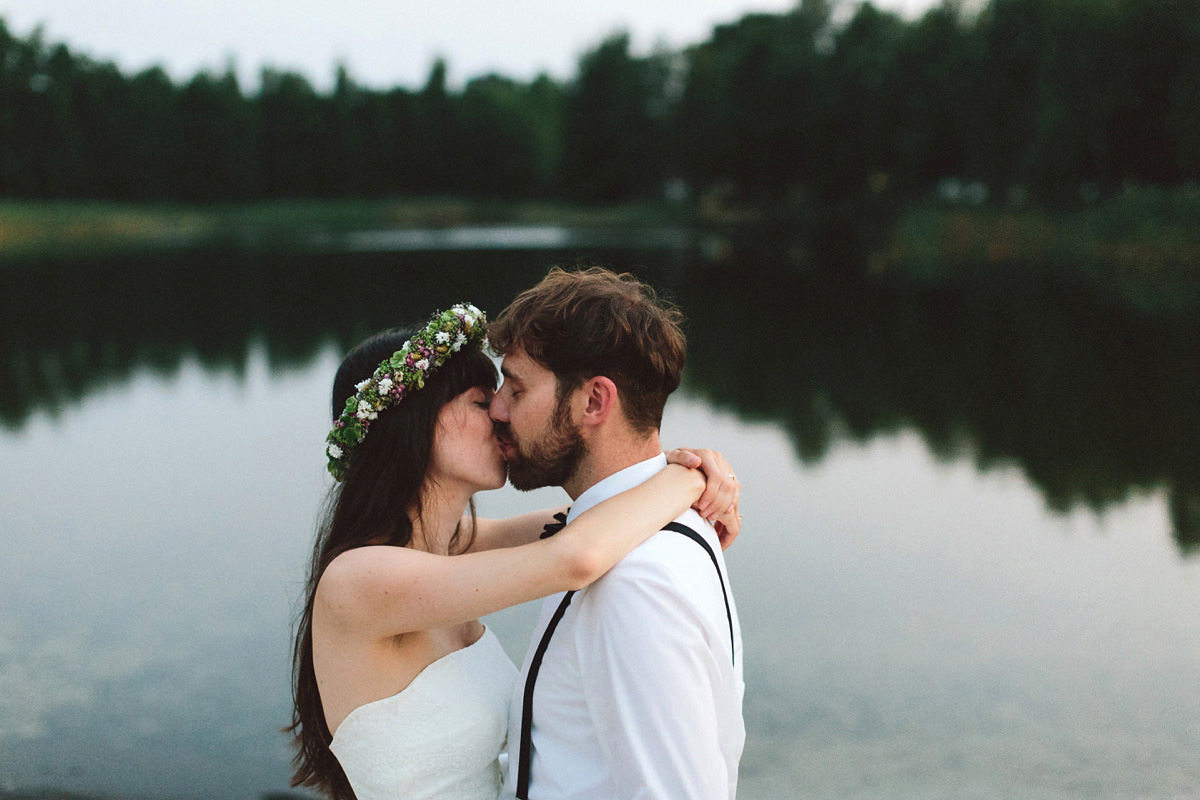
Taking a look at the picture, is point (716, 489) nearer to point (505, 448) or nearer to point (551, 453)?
point (551, 453)

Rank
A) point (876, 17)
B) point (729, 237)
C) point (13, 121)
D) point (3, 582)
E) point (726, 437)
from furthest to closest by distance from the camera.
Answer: point (13, 121), point (876, 17), point (729, 237), point (726, 437), point (3, 582)

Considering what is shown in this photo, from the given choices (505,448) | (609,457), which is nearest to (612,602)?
(609,457)

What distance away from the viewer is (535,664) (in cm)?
291

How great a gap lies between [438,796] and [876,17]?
74.8 meters

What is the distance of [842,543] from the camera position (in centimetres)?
1053

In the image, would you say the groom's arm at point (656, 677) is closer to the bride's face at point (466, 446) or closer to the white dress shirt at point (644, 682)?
the white dress shirt at point (644, 682)

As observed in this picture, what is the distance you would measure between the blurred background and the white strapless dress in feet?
10.1

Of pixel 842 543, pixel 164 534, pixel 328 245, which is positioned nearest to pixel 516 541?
pixel 842 543

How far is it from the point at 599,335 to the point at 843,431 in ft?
43.6

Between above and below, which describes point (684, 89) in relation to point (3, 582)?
above

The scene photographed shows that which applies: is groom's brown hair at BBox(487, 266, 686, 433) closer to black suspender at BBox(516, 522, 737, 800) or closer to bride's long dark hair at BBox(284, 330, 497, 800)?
bride's long dark hair at BBox(284, 330, 497, 800)

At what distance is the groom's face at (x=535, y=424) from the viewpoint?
3117mm

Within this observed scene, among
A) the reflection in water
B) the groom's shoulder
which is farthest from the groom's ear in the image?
the reflection in water

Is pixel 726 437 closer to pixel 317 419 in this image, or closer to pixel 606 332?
pixel 317 419
